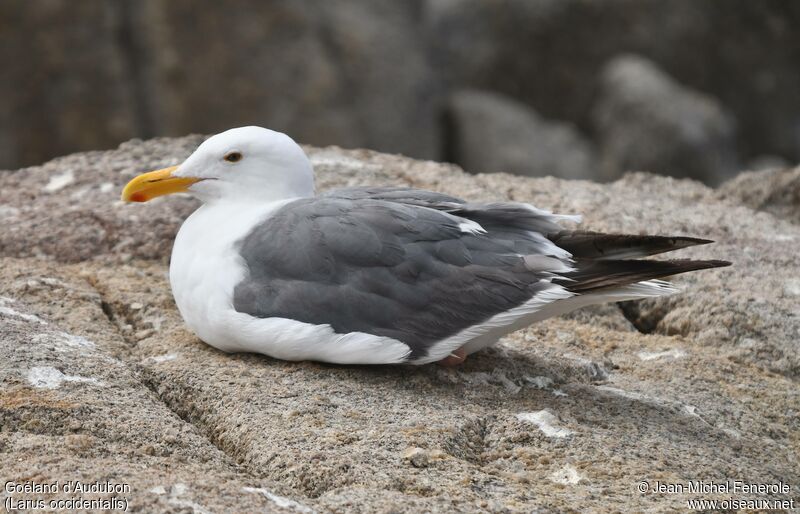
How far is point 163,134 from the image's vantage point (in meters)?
8.92

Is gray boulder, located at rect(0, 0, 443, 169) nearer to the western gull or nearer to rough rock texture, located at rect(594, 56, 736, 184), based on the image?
rough rock texture, located at rect(594, 56, 736, 184)

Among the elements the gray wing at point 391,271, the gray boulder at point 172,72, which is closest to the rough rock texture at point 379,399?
the gray wing at point 391,271

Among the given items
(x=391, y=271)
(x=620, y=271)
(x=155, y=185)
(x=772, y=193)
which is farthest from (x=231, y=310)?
(x=772, y=193)

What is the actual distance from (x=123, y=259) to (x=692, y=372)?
6.30ft

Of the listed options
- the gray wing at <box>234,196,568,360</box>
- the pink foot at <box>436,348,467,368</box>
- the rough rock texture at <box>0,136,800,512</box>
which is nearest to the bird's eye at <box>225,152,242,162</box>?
the gray wing at <box>234,196,568,360</box>

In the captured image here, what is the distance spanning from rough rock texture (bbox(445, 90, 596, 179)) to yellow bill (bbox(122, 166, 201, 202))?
6104 millimetres

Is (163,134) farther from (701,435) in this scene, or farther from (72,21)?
(701,435)

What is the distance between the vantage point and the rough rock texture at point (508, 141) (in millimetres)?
9609

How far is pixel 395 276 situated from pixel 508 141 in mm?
6728

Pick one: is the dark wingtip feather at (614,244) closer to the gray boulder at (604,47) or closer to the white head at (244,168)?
the white head at (244,168)

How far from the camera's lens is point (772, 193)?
500 cm

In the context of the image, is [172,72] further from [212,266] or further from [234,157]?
[212,266]

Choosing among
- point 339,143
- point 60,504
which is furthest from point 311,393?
point 339,143

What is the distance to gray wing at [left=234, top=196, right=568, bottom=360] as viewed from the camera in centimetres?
313
